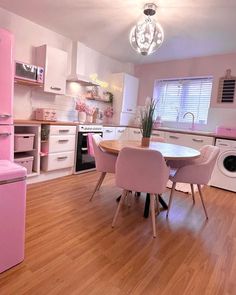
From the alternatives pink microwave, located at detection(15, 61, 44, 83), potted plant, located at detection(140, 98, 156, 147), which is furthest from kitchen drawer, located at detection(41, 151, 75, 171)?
potted plant, located at detection(140, 98, 156, 147)

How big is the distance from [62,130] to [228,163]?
2663 millimetres

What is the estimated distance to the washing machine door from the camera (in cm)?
326

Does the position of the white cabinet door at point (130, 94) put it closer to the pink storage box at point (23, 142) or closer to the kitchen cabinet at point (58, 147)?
the kitchen cabinet at point (58, 147)

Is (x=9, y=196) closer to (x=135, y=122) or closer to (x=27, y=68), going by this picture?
(x=27, y=68)

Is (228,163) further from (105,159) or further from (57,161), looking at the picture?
(57,161)

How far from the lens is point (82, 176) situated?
352 cm

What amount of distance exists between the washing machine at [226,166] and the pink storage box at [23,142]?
2.82 m

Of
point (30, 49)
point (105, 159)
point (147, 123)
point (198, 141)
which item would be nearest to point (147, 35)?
point (147, 123)

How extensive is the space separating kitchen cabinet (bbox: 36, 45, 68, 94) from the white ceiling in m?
0.39

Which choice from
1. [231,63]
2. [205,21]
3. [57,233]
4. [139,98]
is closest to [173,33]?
[205,21]

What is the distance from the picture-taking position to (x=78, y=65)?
384 centimetres

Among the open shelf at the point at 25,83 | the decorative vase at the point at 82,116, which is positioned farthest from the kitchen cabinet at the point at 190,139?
the open shelf at the point at 25,83

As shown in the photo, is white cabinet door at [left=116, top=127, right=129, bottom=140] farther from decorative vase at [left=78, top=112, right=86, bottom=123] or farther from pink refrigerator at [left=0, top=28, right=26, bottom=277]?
pink refrigerator at [left=0, top=28, right=26, bottom=277]

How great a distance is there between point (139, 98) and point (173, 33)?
2081 millimetres
